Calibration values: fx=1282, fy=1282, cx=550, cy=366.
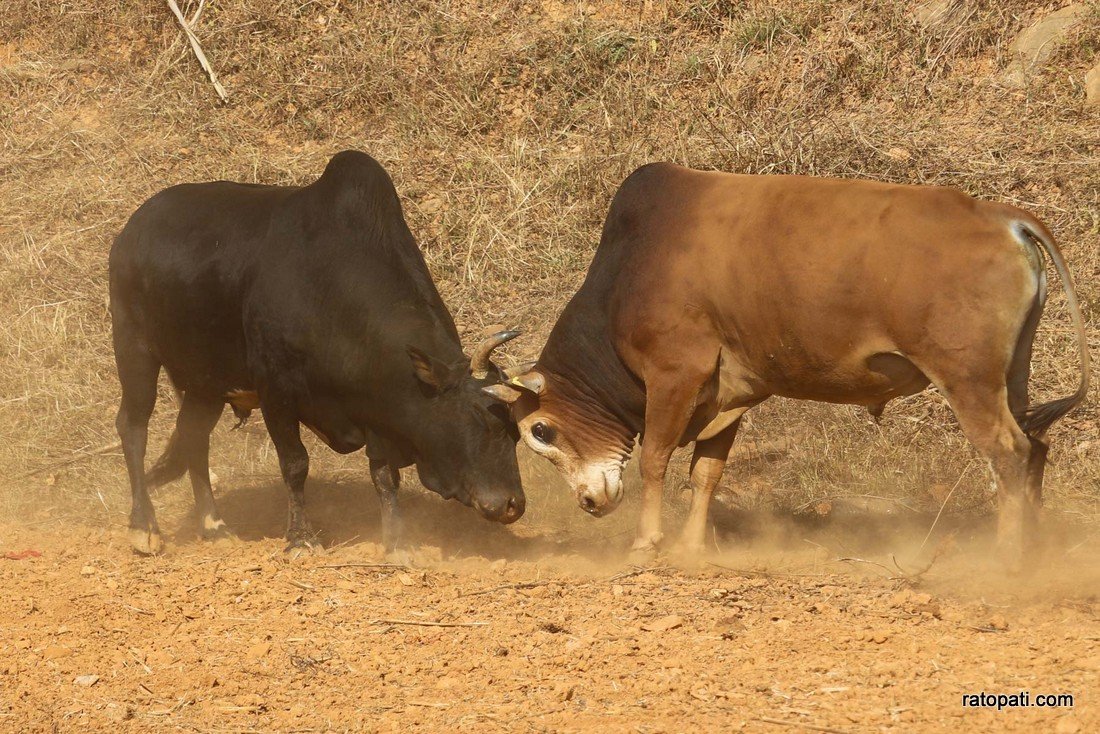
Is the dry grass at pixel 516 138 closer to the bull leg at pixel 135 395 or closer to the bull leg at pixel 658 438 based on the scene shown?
the bull leg at pixel 135 395

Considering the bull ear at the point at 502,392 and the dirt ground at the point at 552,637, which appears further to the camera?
the bull ear at the point at 502,392

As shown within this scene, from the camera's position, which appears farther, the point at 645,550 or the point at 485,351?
the point at 645,550

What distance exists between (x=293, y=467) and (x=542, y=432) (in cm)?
134

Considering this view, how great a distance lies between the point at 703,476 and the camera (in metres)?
6.75

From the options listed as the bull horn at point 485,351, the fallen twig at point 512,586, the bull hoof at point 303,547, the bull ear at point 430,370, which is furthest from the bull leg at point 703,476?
the bull hoof at point 303,547

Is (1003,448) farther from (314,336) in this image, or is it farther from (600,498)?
(314,336)

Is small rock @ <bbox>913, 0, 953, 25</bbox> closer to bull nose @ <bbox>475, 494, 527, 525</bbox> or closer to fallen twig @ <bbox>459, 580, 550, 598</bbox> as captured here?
bull nose @ <bbox>475, 494, 527, 525</bbox>

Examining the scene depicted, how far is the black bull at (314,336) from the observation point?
643 centimetres

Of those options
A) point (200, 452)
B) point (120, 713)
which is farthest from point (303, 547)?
point (120, 713)

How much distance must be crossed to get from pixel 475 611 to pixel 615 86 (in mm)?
6574

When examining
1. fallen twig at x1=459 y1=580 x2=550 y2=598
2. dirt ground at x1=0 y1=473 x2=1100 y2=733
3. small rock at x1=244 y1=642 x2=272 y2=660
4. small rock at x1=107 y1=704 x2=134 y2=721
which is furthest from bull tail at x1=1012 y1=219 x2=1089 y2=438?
small rock at x1=107 y1=704 x2=134 y2=721

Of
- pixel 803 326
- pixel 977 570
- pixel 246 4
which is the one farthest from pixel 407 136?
pixel 977 570

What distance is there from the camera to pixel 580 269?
31.6ft

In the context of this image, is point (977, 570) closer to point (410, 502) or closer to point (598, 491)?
point (598, 491)
